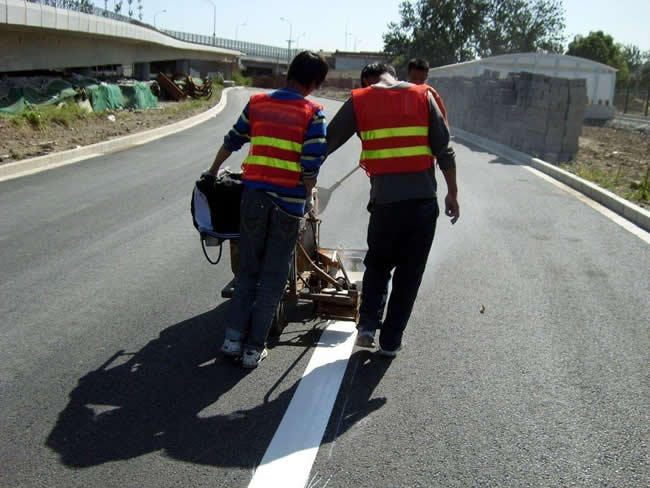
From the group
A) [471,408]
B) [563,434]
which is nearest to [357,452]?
[471,408]

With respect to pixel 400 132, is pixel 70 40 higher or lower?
higher

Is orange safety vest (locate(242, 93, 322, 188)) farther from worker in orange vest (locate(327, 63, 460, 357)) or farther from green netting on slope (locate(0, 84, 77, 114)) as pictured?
green netting on slope (locate(0, 84, 77, 114))

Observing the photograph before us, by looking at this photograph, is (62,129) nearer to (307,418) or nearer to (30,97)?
(30,97)

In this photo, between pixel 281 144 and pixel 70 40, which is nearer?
pixel 281 144

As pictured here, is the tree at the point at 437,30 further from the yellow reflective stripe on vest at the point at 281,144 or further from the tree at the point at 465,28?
the yellow reflective stripe on vest at the point at 281,144

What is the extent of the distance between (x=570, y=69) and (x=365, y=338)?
37508 millimetres

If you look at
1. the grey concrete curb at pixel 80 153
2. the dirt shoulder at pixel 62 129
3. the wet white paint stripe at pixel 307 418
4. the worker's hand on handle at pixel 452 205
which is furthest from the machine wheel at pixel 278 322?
the dirt shoulder at pixel 62 129

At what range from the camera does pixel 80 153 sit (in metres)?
14.7

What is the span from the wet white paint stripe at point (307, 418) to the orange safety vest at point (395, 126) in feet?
4.07

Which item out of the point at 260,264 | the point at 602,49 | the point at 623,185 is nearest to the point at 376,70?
the point at 260,264

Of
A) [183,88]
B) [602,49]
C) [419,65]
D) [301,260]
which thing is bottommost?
[301,260]

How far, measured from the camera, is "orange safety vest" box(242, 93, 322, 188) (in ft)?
13.0

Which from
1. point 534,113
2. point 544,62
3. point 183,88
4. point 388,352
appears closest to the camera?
point 388,352

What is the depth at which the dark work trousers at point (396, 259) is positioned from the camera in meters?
4.18
